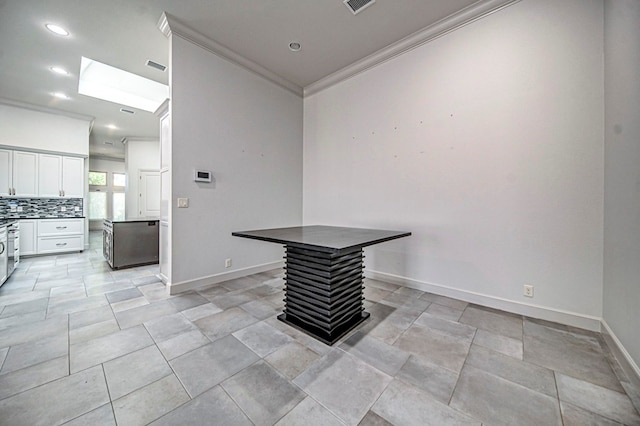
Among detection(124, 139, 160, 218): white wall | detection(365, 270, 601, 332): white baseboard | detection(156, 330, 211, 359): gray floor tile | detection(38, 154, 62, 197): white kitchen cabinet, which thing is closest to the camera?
detection(156, 330, 211, 359): gray floor tile

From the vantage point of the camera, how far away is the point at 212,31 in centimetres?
315

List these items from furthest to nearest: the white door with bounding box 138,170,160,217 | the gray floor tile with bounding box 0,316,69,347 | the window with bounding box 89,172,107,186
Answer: the window with bounding box 89,172,107,186, the white door with bounding box 138,170,160,217, the gray floor tile with bounding box 0,316,69,347

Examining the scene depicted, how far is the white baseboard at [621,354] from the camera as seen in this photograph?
1.53 meters

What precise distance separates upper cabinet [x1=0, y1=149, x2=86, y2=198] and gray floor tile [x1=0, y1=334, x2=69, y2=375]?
17.2 ft

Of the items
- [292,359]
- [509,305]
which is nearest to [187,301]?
[292,359]

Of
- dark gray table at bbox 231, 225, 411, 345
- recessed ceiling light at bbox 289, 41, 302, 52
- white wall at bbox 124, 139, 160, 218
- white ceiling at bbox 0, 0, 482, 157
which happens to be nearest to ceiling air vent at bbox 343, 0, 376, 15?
white ceiling at bbox 0, 0, 482, 157

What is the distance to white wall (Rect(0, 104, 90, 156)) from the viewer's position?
4.97m

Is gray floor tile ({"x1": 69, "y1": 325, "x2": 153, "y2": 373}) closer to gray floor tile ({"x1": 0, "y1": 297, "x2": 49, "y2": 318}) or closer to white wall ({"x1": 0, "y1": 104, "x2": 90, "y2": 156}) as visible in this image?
gray floor tile ({"x1": 0, "y1": 297, "x2": 49, "y2": 318})

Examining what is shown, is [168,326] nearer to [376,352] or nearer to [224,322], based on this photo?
[224,322]

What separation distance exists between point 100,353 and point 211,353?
0.83 metres

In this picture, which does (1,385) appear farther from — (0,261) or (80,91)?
(80,91)

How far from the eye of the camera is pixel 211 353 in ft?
6.07

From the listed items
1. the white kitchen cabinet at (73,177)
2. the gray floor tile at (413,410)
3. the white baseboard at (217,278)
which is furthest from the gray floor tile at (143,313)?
the white kitchen cabinet at (73,177)

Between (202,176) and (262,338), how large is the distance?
2261 millimetres
